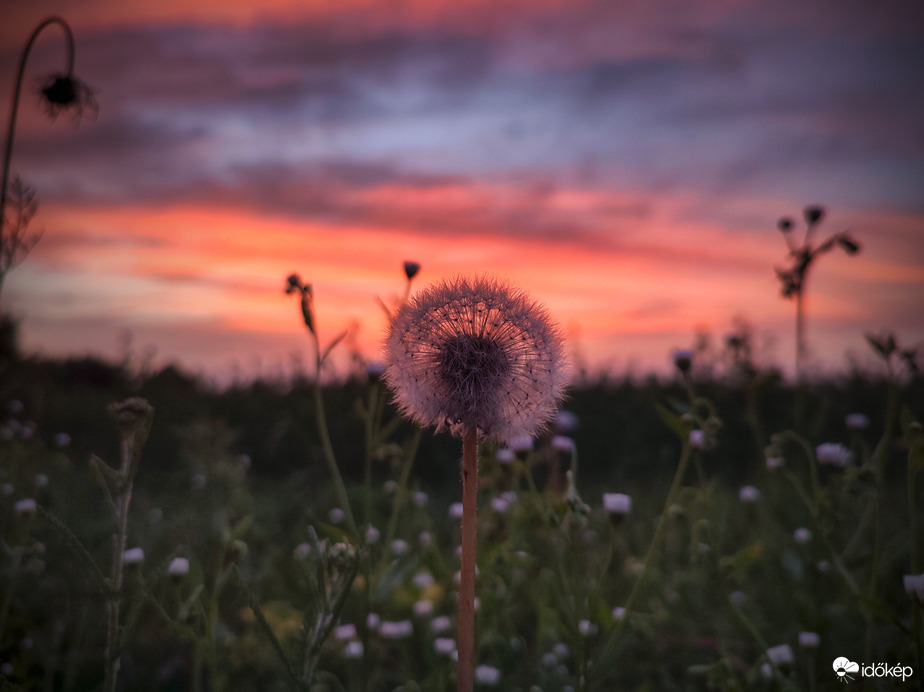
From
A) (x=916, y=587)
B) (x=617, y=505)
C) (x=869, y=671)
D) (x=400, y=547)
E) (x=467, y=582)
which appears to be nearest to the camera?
(x=467, y=582)

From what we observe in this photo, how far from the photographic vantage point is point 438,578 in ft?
10.3

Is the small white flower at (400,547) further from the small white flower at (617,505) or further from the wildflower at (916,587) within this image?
the wildflower at (916,587)

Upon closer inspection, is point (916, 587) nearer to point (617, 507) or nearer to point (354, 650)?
point (617, 507)

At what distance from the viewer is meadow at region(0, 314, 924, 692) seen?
208 cm

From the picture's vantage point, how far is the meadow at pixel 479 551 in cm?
208

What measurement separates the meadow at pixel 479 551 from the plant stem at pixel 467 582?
0.38 meters

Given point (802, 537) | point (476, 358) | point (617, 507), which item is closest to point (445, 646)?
point (617, 507)

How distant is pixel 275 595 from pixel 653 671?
6.70 ft

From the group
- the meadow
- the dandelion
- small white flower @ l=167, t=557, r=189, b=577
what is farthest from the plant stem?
small white flower @ l=167, t=557, r=189, b=577

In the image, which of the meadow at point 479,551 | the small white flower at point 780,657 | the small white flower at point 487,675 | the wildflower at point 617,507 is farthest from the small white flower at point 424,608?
the small white flower at point 780,657

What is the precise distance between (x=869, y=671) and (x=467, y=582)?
1.73 meters

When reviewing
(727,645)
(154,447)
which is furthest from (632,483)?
(154,447)

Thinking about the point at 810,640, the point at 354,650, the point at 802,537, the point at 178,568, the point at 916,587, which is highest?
the point at 916,587

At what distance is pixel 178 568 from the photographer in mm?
2268
